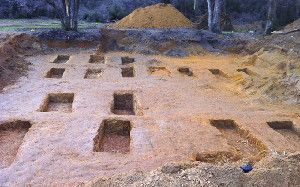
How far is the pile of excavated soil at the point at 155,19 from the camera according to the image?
18469 millimetres

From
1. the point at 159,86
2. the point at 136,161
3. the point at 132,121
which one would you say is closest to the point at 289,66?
the point at 159,86

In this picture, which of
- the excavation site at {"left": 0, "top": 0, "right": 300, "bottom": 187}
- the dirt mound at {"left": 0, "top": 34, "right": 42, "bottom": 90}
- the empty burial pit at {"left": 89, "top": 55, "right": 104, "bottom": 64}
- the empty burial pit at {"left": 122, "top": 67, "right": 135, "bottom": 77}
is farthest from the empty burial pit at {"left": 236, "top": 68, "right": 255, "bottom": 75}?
the dirt mound at {"left": 0, "top": 34, "right": 42, "bottom": 90}

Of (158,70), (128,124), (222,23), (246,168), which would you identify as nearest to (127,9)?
(222,23)

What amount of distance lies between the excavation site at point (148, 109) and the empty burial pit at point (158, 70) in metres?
0.04

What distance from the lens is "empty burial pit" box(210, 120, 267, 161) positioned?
614 centimetres

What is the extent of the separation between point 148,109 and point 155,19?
1162 cm

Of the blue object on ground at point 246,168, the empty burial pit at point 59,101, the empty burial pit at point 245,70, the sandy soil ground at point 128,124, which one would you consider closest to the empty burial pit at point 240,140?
the sandy soil ground at point 128,124

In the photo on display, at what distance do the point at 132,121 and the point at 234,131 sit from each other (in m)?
2.01

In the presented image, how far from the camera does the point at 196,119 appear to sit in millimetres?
7289

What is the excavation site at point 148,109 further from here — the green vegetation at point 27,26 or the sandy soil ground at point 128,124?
the green vegetation at point 27,26

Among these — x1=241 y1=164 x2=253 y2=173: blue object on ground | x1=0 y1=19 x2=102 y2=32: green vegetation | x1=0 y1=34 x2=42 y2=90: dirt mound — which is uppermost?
x1=0 y1=19 x2=102 y2=32: green vegetation

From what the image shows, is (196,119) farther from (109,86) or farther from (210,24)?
(210,24)

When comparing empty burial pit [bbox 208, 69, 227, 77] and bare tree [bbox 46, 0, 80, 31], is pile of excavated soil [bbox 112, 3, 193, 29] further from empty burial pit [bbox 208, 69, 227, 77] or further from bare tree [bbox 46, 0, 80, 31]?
empty burial pit [bbox 208, 69, 227, 77]

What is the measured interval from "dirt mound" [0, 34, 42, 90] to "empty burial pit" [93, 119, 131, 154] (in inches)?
132
